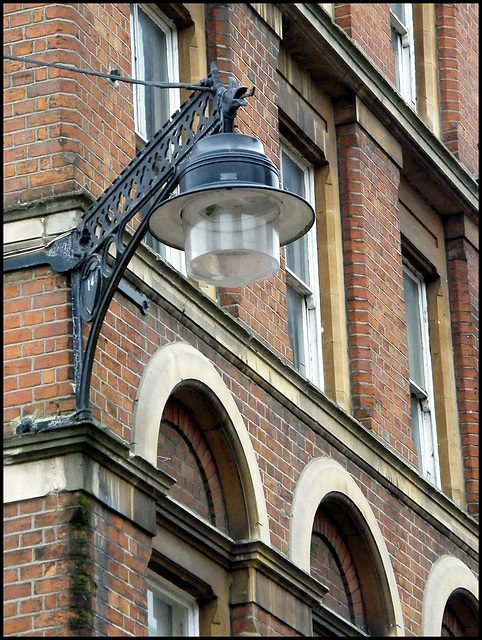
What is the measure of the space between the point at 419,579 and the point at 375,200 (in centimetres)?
326

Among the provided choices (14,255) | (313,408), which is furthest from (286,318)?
(14,255)

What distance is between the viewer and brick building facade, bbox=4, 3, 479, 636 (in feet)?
39.4

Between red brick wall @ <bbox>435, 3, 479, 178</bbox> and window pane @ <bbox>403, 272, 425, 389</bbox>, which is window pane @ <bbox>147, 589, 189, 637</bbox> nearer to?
window pane @ <bbox>403, 272, 425, 389</bbox>

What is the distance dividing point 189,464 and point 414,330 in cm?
568

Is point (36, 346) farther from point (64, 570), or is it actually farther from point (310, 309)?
point (310, 309)

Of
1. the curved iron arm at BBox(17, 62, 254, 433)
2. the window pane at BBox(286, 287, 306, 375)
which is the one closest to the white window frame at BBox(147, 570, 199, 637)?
the curved iron arm at BBox(17, 62, 254, 433)

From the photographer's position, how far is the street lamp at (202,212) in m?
11.3

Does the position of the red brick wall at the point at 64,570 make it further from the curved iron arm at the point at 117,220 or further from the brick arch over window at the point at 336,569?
the brick arch over window at the point at 336,569

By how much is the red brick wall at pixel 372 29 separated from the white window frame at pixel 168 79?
323 centimetres

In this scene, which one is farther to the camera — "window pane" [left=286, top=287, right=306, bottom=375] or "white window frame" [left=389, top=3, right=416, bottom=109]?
"white window frame" [left=389, top=3, right=416, bottom=109]

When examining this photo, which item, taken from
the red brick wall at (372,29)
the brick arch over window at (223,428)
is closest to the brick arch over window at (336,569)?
the brick arch over window at (223,428)

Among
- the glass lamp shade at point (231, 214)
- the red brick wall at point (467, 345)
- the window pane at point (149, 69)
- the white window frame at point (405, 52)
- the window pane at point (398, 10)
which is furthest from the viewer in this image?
the window pane at point (398, 10)

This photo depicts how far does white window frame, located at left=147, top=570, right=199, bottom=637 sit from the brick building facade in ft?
0.07

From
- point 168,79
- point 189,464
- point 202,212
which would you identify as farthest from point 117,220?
point 168,79
